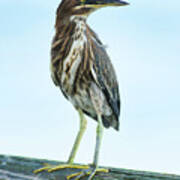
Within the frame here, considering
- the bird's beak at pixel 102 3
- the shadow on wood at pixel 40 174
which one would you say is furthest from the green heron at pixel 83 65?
the shadow on wood at pixel 40 174

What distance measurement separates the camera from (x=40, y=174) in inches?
208

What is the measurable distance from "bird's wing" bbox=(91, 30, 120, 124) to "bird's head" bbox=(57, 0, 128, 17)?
345 mm

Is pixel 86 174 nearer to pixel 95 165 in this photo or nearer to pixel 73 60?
pixel 95 165

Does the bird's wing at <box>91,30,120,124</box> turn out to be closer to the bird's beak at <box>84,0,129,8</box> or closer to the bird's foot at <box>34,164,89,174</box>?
the bird's beak at <box>84,0,129,8</box>

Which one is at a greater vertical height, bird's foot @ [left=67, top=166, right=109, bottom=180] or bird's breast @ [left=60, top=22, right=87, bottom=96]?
bird's breast @ [left=60, top=22, right=87, bottom=96]

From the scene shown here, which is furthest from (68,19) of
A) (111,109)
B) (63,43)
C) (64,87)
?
(111,109)

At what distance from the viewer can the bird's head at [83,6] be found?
499cm

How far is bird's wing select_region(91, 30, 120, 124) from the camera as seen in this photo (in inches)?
196

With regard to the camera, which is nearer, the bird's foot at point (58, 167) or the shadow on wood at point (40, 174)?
the shadow on wood at point (40, 174)

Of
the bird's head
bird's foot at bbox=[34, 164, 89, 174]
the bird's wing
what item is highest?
the bird's head

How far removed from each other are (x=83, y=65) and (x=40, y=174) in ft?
4.62

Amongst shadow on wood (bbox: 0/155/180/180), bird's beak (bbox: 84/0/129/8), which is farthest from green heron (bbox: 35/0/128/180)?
shadow on wood (bbox: 0/155/180/180)

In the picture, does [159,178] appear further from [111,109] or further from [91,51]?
[91,51]

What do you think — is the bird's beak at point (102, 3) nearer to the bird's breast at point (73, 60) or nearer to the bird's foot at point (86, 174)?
the bird's breast at point (73, 60)
